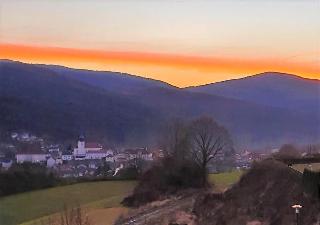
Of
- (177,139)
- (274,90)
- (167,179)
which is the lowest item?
(167,179)

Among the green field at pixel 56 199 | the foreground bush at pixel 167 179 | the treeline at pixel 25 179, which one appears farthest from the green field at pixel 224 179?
the treeline at pixel 25 179

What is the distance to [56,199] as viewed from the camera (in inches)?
317

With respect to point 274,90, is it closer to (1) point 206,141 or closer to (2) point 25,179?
(1) point 206,141

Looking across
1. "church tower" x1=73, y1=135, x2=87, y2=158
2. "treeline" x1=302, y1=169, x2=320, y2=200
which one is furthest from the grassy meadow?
"treeline" x1=302, y1=169, x2=320, y2=200

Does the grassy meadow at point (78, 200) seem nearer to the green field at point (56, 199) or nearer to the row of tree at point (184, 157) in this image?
the green field at point (56, 199)

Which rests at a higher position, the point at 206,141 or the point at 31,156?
the point at 206,141

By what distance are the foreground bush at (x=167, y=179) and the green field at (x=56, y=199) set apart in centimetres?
30

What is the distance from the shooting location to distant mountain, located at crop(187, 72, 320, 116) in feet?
21.1

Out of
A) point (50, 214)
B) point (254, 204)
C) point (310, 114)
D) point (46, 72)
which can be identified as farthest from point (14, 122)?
point (310, 114)

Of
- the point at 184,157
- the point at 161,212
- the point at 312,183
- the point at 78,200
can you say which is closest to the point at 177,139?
the point at 184,157

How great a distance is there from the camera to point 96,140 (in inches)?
344

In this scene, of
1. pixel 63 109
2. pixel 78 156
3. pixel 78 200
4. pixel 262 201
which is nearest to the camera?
pixel 262 201

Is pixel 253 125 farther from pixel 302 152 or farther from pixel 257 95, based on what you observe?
pixel 302 152

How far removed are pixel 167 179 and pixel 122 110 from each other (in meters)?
1.45
